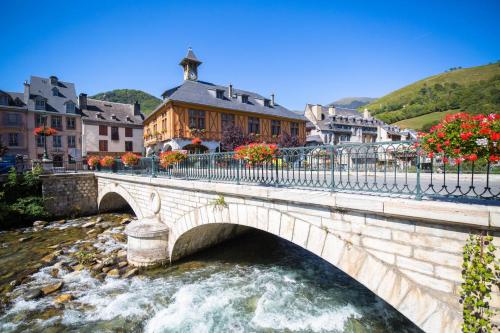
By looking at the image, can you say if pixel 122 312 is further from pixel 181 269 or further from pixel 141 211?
pixel 141 211

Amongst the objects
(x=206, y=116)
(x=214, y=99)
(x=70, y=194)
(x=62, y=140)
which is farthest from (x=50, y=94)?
(x=206, y=116)

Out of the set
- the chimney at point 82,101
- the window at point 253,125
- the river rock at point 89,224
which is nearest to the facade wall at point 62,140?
the chimney at point 82,101

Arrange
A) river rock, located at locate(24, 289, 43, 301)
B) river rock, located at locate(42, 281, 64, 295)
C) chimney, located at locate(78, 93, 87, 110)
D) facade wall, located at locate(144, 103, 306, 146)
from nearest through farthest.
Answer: river rock, located at locate(24, 289, 43, 301), river rock, located at locate(42, 281, 64, 295), facade wall, located at locate(144, 103, 306, 146), chimney, located at locate(78, 93, 87, 110)

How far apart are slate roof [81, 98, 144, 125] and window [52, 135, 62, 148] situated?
3155 millimetres

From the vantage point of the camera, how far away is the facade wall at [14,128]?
80.0ft

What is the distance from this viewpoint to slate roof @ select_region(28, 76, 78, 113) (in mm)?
27073

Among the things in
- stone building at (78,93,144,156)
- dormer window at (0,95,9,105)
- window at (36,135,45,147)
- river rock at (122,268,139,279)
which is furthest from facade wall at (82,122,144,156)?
river rock at (122,268,139,279)

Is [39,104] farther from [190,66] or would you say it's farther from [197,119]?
[197,119]

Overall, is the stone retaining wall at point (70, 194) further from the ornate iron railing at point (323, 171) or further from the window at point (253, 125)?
the window at point (253, 125)

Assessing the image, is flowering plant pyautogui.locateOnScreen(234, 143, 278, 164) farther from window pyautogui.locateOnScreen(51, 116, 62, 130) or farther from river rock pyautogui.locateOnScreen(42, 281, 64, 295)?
window pyautogui.locateOnScreen(51, 116, 62, 130)

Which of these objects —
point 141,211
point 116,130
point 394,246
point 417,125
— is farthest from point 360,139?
point 394,246

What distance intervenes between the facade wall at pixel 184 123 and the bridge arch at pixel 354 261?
13845mm

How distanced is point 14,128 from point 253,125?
24105 millimetres

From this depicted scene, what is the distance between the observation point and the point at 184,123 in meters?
19.5
